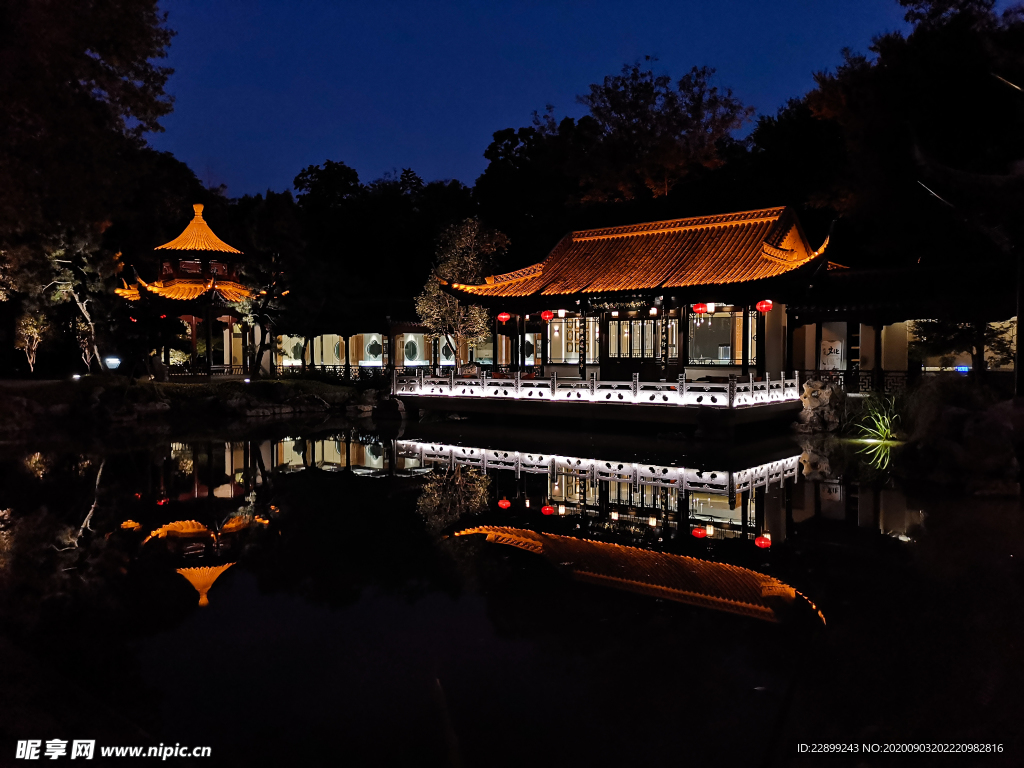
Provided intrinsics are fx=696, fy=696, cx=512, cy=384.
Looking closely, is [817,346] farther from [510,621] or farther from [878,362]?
[510,621]

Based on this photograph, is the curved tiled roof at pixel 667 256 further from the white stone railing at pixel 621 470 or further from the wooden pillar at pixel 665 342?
the white stone railing at pixel 621 470

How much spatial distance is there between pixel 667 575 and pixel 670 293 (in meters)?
11.6

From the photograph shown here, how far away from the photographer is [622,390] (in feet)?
52.0

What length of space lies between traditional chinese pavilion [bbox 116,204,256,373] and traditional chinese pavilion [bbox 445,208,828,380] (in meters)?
9.73

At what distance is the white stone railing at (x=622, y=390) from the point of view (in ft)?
48.2

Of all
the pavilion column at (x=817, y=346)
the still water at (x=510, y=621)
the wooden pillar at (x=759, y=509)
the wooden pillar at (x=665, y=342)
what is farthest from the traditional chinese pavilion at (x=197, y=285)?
the wooden pillar at (x=759, y=509)

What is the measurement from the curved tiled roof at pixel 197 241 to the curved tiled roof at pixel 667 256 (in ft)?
35.8

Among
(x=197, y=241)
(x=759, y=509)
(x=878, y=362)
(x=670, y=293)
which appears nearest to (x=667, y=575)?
(x=759, y=509)

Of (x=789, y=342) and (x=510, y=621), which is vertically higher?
(x=789, y=342)

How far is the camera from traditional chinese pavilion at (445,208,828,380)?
16234 mm

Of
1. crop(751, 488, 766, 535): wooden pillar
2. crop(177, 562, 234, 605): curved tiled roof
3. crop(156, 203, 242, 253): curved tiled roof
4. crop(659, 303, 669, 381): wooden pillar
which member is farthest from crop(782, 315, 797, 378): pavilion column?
crop(156, 203, 242, 253): curved tiled roof

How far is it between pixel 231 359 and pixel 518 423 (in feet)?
53.0

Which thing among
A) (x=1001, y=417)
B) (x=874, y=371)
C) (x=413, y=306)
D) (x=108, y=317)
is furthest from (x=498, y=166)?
(x=1001, y=417)

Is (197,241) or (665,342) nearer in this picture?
(665,342)
